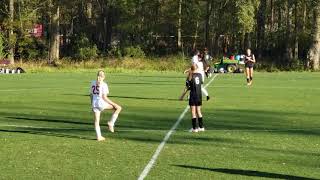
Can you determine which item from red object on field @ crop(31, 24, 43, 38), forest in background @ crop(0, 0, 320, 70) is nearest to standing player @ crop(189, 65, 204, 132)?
forest in background @ crop(0, 0, 320, 70)

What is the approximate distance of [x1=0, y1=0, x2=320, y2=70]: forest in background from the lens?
239ft

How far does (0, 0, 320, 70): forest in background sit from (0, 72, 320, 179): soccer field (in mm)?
46909

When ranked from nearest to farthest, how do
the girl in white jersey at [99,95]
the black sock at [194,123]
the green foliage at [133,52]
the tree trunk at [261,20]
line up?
1. the girl in white jersey at [99,95]
2. the black sock at [194,123]
3. the green foliage at [133,52]
4. the tree trunk at [261,20]

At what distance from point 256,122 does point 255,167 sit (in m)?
6.80

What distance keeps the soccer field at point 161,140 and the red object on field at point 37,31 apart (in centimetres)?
5346

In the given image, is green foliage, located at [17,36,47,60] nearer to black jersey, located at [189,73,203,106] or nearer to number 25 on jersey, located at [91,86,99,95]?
black jersey, located at [189,73,203,106]

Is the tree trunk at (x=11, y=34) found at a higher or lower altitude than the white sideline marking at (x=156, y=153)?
higher

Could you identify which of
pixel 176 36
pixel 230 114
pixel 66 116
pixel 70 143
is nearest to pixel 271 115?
pixel 230 114

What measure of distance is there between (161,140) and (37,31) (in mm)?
67114

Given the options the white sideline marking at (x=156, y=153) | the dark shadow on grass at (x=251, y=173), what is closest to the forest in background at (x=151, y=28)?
the white sideline marking at (x=156, y=153)

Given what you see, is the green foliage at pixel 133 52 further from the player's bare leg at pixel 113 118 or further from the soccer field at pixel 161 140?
the player's bare leg at pixel 113 118

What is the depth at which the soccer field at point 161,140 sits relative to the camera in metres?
10.4

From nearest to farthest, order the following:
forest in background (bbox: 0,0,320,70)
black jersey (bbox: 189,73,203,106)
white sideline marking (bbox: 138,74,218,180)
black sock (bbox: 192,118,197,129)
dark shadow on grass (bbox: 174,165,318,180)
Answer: dark shadow on grass (bbox: 174,165,318,180)
white sideline marking (bbox: 138,74,218,180)
black jersey (bbox: 189,73,203,106)
black sock (bbox: 192,118,197,129)
forest in background (bbox: 0,0,320,70)

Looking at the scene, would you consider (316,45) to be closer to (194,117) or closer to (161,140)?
(194,117)
